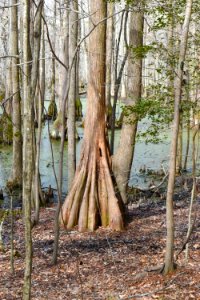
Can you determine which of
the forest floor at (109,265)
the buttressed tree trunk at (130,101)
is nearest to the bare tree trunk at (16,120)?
the forest floor at (109,265)

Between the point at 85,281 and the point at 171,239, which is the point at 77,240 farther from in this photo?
the point at 171,239

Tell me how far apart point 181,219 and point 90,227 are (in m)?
1.69

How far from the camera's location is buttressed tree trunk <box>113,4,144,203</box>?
781cm

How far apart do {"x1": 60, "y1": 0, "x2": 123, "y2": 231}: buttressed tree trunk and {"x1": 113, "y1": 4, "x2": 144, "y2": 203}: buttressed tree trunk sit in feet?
1.90

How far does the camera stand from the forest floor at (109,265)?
508cm

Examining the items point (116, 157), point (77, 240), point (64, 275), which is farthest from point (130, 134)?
point (64, 275)

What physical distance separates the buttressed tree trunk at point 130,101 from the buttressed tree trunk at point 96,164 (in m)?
0.58

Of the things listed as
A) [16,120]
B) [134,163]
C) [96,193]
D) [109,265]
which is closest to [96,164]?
[96,193]

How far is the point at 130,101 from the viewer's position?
793 centimetres

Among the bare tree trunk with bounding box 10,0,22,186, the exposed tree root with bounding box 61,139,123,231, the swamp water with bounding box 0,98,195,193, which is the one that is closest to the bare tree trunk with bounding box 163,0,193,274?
the exposed tree root with bounding box 61,139,123,231

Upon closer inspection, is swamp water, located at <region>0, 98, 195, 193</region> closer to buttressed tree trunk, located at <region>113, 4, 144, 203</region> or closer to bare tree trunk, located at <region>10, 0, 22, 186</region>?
bare tree trunk, located at <region>10, 0, 22, 186</region>

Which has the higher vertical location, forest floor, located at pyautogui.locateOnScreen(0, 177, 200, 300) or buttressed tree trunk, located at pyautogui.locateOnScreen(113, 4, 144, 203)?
buttressed tree trunk, located at pyautogui.locateOnScreen(113, 4, 144, 203)

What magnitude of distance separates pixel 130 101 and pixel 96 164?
137 centimetres

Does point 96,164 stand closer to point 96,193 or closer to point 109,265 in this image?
point 96,193
